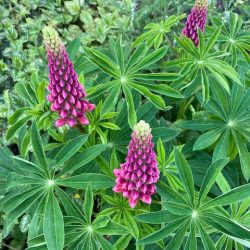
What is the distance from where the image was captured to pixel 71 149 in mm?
1665

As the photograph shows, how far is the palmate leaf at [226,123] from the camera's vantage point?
1.87 metres

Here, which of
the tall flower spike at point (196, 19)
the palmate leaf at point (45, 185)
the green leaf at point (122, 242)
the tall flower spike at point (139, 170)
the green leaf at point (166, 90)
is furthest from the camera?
the tall flower spike at point (196, 19)

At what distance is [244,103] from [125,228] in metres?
0.77

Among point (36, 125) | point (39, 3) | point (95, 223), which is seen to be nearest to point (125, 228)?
point (95, 223)

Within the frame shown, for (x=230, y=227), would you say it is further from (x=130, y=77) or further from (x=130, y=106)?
(x=130, y=77)

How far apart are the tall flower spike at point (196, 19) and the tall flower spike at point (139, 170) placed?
0.76 metres

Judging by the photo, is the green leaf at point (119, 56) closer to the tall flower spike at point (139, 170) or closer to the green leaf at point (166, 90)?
the green leaf at point (166, 90)

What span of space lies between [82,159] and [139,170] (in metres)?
0.24

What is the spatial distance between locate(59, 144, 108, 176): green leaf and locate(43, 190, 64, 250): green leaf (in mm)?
114

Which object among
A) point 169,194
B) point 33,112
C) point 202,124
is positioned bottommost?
point 169,194

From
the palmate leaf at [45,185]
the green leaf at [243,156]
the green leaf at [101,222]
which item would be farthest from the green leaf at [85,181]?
the green leaf at [243,156]

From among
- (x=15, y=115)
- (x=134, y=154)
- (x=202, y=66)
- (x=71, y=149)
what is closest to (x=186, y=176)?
(x=134, y=154)

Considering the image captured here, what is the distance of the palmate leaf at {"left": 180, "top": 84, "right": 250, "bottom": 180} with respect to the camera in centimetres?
187

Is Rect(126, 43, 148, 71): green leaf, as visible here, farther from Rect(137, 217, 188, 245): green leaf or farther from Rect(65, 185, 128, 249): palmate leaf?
Rect(137, 217, 188, 245): green leaf
